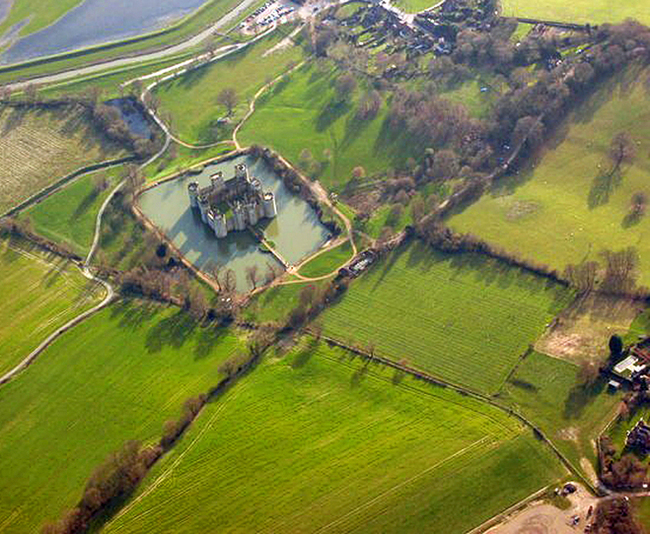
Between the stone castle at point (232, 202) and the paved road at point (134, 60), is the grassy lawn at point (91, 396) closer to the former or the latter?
the stone castle at point (232, 202)

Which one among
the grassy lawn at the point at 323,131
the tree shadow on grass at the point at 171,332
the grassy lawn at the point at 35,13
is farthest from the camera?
the grassy lawn at the point at 35,13

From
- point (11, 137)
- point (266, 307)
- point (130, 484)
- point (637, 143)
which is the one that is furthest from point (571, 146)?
point (11, 137)

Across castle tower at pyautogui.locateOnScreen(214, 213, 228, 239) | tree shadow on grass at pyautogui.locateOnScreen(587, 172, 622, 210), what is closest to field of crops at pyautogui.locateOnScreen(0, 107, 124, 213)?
castle tower at pyautogui.locateOnScreen(214, 213, 228, 239)

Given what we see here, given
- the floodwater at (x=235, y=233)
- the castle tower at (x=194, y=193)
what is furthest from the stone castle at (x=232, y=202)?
the floodwater at (x=235, y=233)

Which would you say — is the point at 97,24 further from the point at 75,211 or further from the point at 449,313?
the point at 449,313

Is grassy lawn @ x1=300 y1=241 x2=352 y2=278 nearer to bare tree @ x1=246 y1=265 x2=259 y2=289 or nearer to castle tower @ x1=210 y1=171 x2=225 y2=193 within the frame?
bare tree @ x1=246 y1=265 x2=259 y2=289

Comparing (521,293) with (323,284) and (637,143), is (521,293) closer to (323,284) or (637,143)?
(323,284)
